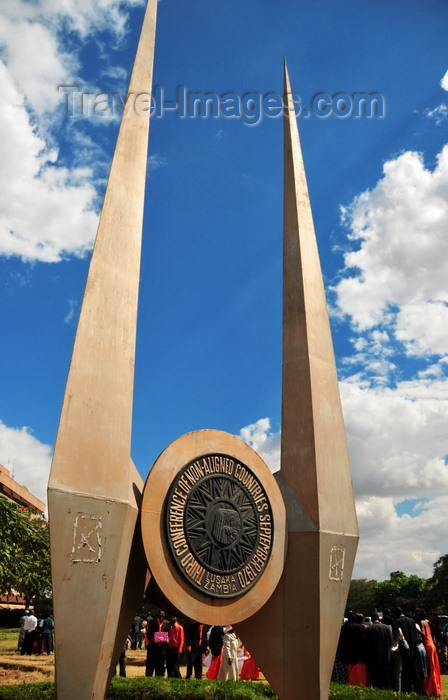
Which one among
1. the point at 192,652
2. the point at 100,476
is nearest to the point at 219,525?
the point at 100,476

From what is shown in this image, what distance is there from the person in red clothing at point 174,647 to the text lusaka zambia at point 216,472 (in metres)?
5.73

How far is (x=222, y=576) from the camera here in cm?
809

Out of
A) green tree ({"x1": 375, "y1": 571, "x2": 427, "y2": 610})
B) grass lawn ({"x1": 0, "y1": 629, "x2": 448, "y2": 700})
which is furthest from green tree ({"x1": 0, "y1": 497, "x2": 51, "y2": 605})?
green tree ({"x1": 375, "y1": 571, "x2": 427, "y2": 610})

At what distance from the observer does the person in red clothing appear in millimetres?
12766

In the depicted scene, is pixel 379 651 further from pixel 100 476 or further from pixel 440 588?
pixel 440 588

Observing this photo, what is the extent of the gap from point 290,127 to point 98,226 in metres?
5.48

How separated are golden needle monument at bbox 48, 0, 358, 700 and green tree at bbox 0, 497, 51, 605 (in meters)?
8.05

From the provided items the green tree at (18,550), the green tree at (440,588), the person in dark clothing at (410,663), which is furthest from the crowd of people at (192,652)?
the green tree at (440,588)

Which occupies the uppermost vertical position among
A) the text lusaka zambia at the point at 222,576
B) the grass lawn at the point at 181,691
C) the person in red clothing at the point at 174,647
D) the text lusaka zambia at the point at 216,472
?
the text lusaka zambia at the point at 216,472

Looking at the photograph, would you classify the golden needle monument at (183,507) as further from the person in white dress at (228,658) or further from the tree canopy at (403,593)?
the tree canopy at (403,593)

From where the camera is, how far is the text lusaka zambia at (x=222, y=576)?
7.81 metres

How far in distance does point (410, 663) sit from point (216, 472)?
22.6 ft

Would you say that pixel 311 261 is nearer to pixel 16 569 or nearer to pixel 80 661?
pixel 80 661

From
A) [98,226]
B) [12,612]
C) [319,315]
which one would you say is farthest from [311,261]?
[12,612]
